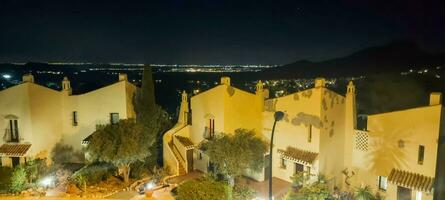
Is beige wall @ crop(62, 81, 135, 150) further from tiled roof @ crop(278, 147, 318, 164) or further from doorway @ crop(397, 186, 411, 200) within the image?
doorway @ crop(397, 186, 411, 200)

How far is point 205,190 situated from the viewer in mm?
15703

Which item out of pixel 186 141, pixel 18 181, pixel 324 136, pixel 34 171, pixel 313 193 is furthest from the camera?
pixel 186 141

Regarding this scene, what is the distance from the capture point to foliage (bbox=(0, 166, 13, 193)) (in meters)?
19.6

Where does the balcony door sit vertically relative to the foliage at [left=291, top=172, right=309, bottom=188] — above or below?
above

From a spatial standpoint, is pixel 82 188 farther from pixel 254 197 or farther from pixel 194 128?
pixel 254 197

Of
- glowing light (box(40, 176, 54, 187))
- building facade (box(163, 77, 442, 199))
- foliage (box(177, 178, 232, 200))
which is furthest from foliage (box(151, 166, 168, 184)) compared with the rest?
glowing light (box(40, 176, 54, 187))

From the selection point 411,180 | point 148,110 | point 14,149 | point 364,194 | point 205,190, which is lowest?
point 364,194

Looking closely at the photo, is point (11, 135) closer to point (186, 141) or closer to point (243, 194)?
point (186, 141)

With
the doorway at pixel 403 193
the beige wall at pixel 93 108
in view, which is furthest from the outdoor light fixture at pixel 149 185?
the doorway at pixel 403 193

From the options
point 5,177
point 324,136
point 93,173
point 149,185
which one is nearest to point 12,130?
point 5,177

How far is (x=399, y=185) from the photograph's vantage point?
54.0 ft

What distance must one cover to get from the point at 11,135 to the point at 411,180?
77.9 feet

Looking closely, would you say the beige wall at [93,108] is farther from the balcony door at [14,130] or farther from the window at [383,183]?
the window at [383,183]

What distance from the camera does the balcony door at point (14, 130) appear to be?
2250 centimetres
